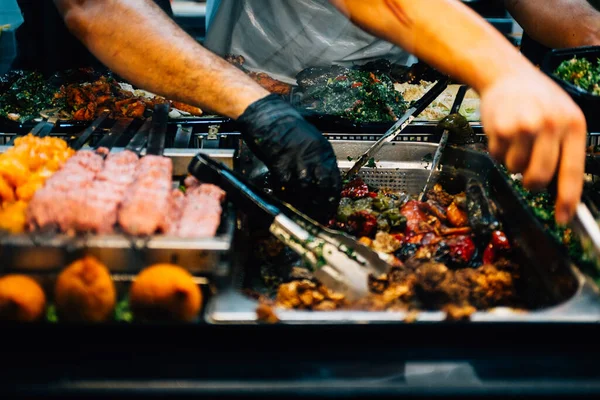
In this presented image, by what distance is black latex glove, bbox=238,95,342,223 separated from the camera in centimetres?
209

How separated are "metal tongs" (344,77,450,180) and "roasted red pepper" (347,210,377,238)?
325 millimetres

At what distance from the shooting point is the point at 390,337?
1595mm

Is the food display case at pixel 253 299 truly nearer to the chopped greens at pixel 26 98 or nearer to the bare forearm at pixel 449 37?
the bare forearm at pixel 449 37

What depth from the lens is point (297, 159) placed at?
2092 millimetres

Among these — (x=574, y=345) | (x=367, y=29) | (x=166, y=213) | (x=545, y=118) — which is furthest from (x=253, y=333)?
(x=367, y=29)

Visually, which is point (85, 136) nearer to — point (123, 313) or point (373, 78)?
point (123, 313)

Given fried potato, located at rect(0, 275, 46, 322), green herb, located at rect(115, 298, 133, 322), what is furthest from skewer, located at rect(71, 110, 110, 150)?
green herb, located at rect(115, 298, 133, 322)

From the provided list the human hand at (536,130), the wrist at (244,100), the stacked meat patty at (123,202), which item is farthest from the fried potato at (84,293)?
the human hand at (536,130)

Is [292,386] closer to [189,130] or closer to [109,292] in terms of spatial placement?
[109,292]

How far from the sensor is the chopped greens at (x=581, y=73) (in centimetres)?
224

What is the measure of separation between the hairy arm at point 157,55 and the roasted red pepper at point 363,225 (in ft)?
2.17

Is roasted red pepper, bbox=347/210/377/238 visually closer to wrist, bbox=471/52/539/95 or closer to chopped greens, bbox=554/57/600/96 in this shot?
wrist, bbox=471/52/539/95

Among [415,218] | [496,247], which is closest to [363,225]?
[415,218]

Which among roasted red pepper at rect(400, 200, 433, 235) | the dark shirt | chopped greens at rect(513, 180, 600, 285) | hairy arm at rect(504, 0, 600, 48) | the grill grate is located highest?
hairy arm at rect(504, 0, 600, 48)
